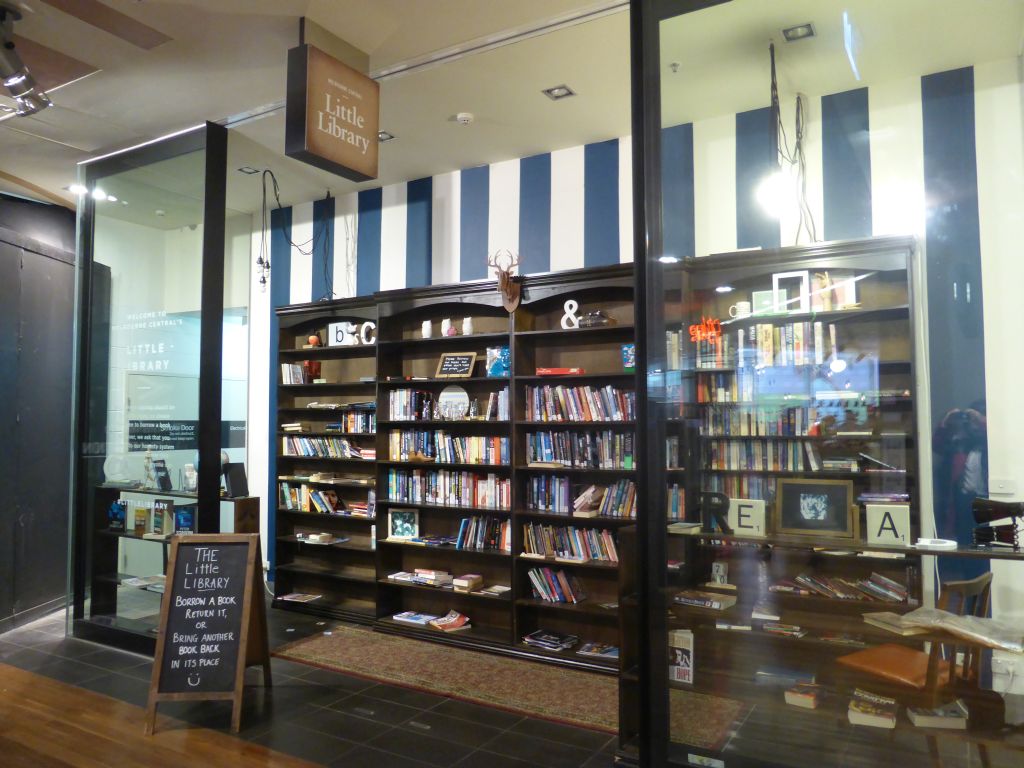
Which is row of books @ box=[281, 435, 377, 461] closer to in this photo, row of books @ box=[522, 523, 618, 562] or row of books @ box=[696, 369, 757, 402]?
row of books @ box=[522, 523, 618, 562]

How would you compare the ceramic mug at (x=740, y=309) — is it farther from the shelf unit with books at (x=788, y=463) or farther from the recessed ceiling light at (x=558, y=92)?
the recessed ceiling light at (x=558, y=92)

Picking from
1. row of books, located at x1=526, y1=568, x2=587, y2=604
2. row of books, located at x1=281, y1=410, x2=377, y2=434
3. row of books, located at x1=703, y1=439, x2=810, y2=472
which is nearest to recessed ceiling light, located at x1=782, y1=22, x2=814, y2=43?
row of books, located at x1=703, y1=439, x2=810, y2=472

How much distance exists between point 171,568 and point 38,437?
2.62m

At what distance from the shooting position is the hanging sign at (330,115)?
341 centimetres

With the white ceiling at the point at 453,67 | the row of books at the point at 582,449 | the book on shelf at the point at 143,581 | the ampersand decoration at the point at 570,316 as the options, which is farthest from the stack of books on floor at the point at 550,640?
the white ceiling at the point at 453,67

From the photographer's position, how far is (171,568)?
3842mm

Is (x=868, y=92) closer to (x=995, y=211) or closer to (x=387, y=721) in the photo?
(x=995, y=211)

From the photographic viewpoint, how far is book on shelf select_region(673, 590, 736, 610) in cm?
278

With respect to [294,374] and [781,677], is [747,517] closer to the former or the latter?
[781,677]

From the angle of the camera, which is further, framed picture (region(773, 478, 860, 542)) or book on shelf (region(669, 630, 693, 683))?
book on shelf (region(669, 630, 693, 683))

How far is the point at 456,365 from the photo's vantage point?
5.34 metres

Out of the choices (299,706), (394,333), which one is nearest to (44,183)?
(394,333)

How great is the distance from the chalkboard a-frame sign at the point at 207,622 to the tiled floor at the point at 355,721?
8.3 inches

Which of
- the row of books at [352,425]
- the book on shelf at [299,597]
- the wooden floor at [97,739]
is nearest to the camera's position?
the wooden floor at [97,739]
